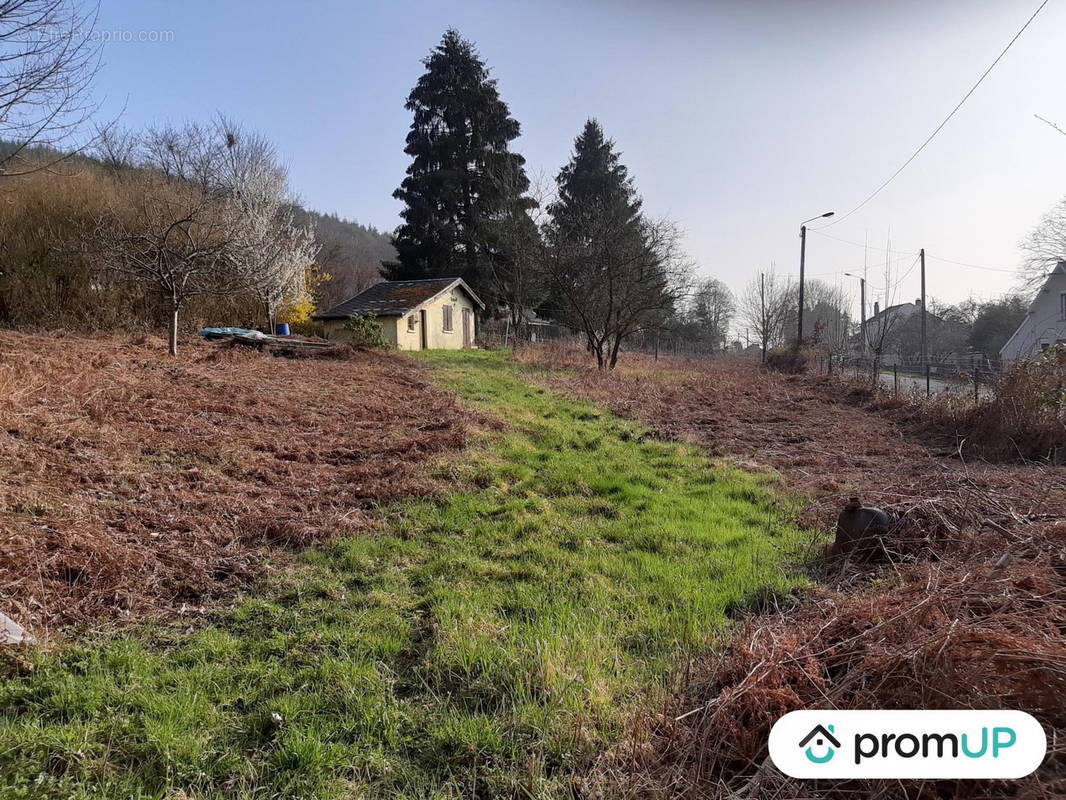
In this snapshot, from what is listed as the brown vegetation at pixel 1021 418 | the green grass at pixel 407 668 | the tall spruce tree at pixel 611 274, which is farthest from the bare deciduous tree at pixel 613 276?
the green grass at pixel 407 668

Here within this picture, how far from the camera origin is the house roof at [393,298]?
22.7 meters

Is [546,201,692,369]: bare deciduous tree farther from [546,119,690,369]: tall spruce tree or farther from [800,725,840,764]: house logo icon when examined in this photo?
[800,725,840,764]: house logo icon

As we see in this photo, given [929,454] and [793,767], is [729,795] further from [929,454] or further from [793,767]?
[929,454]

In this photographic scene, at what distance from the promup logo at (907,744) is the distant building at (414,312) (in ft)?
71.2

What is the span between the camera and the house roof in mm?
22672

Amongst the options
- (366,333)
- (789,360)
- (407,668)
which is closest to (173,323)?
(366,333)

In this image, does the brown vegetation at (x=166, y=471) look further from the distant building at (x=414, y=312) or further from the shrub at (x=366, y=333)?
the distant building at (x=414, y=312)

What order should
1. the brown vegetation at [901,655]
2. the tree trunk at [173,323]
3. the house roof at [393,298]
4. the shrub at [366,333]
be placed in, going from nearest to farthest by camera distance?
1. the brown vegetation at [901,655]
2. the tree trunk at [173,323]
3. the shrub at [366,333]
4. the house roof at [393,298]

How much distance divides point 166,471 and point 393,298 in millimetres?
20142

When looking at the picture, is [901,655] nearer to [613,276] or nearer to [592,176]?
[613,276]

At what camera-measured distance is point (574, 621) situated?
2875mm

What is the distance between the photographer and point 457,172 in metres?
28.5

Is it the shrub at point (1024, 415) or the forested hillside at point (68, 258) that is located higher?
the forested hillside at point (68, 258)

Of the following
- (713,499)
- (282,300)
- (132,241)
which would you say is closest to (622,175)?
(282,300)
